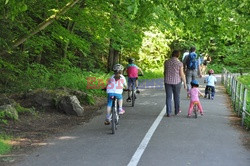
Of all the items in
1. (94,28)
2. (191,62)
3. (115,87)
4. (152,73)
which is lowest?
(115,87)

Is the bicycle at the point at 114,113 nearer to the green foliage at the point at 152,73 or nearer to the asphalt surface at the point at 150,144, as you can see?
the asphalt surface at the point at 150,144

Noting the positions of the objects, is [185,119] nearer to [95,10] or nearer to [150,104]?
[150,104]

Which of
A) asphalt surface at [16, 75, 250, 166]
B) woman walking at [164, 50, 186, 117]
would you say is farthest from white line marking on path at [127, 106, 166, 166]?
woman walking at [164, 50, 186, 117]

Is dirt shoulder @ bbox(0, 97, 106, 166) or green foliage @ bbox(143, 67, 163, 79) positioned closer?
dirt shoulder @ bbox(0, 97, 106, 166)

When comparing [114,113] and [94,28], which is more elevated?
[94,28]

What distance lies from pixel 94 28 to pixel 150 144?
29.7ft

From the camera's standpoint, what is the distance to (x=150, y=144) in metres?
9.05

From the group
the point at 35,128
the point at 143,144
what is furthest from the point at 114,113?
the point at 35,128

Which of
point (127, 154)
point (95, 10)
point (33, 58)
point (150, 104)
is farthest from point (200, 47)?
point (33, 58)

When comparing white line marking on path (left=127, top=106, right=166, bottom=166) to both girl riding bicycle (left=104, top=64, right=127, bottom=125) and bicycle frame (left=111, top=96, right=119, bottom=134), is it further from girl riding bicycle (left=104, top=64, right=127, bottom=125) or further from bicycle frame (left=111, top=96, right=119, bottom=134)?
girl riding bicycle (left=104, top=64, right=127, bottom=125)

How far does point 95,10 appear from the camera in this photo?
16.7 m

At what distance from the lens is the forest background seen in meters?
10.6

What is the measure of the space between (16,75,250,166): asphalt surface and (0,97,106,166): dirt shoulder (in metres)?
0.34

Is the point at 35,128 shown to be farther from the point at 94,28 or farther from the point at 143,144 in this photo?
the point at 94,28
